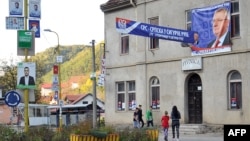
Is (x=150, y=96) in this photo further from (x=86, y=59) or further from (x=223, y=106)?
(x=86, y=59)

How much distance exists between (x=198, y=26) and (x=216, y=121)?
6.50 m

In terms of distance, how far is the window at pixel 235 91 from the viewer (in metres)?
30.6

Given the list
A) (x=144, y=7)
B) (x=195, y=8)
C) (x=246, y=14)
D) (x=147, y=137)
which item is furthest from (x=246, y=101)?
(x=147, y=137)

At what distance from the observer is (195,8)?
33844mm

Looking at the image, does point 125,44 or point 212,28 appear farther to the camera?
point 125,44

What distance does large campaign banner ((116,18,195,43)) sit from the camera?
29297 millimetres

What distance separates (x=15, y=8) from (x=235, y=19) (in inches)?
678

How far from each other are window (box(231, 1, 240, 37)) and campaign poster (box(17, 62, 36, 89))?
17.1m

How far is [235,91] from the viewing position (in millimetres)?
30922

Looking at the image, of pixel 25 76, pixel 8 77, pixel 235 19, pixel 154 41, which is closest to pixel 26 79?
pixel 25 76

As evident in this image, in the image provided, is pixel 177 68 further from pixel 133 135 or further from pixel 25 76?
pixel 133 135

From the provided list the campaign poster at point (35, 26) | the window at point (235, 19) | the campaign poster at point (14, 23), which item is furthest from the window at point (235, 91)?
the campaign poster at point (14, 23)

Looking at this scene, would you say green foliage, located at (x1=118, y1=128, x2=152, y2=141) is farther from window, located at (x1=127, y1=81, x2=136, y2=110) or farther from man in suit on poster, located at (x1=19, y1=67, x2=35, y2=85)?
window, located at (x1=127, y1=81, x2=136, y2=110)

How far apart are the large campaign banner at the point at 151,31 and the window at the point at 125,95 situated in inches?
338
